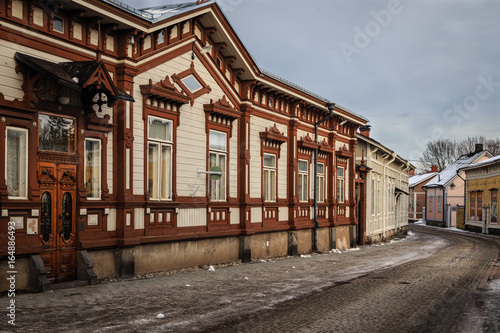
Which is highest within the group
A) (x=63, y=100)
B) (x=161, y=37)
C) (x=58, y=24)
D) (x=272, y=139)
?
(x=161, y=37)

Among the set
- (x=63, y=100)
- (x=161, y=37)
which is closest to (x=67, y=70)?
(x=63, y=100)

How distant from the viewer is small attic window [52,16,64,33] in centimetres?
1124

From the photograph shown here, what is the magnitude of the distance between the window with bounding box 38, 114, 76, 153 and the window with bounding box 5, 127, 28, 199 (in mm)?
452

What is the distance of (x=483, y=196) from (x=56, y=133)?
44.5 metres

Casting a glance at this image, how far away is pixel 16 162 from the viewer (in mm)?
10461

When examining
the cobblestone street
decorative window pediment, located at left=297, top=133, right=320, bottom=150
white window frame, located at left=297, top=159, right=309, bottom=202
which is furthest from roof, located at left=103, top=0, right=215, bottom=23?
white window frame, located at left=297, top=159, right=309, bottom=202

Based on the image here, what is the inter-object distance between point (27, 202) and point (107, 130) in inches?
107

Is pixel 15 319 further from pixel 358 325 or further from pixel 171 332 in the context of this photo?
pixel 358 325

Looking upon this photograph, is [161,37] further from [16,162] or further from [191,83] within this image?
[16,162]

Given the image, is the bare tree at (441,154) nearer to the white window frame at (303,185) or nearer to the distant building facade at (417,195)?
the distant building facade at (417,195)

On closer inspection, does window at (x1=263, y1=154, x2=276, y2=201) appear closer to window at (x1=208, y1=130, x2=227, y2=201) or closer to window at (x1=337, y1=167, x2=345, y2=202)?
window at (x1=208, y1=130, x2=227, y2=201)

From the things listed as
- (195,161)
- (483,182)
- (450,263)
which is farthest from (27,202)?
(483,182)

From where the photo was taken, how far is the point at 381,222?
115 feet

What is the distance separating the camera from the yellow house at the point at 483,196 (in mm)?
44750
